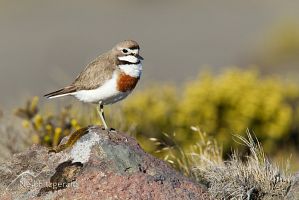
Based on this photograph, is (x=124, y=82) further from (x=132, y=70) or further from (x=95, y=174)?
(x=95, y=174)

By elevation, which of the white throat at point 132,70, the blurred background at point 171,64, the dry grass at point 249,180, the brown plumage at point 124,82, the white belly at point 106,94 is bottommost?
the blurred background at point 171,64

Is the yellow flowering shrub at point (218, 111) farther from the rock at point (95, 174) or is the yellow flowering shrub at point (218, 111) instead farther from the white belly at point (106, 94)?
the rock at point (95, 174)

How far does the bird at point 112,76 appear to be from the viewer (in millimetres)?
7852

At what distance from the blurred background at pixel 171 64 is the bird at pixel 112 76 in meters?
1.75

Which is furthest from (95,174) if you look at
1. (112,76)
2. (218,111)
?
(218,111)

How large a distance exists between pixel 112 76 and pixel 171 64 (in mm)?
17378

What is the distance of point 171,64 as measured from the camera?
82.7 ft

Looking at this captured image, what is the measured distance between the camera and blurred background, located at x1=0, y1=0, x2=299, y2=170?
488 inches

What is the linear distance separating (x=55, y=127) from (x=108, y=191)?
393 centimetres

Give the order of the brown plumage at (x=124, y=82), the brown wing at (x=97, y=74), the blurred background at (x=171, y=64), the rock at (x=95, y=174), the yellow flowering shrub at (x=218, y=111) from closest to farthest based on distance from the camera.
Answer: the rock at (x=95, y=174)
the brown plumage at (x=124, y=82)
the brown wing at (x=97, y=74)
the blurred background at (x=171, y=64)
the yellow flowering shrub at (x=218, y=111)

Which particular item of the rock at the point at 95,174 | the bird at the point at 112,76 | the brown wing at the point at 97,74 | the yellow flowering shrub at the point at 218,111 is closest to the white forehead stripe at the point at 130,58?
the bird at the point at 112,76

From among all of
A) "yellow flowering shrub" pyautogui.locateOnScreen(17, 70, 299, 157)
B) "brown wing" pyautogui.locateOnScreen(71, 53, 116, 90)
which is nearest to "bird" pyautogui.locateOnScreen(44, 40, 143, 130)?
"brown wing" pyautogui.locateOnScreen(71, 53, 116, 90)

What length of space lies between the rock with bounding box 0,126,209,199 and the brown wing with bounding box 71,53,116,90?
0.91m

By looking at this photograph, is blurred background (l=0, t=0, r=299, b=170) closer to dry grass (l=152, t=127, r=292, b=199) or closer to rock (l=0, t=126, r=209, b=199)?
dry grass (l=152, t=127, r=292, b=199)
